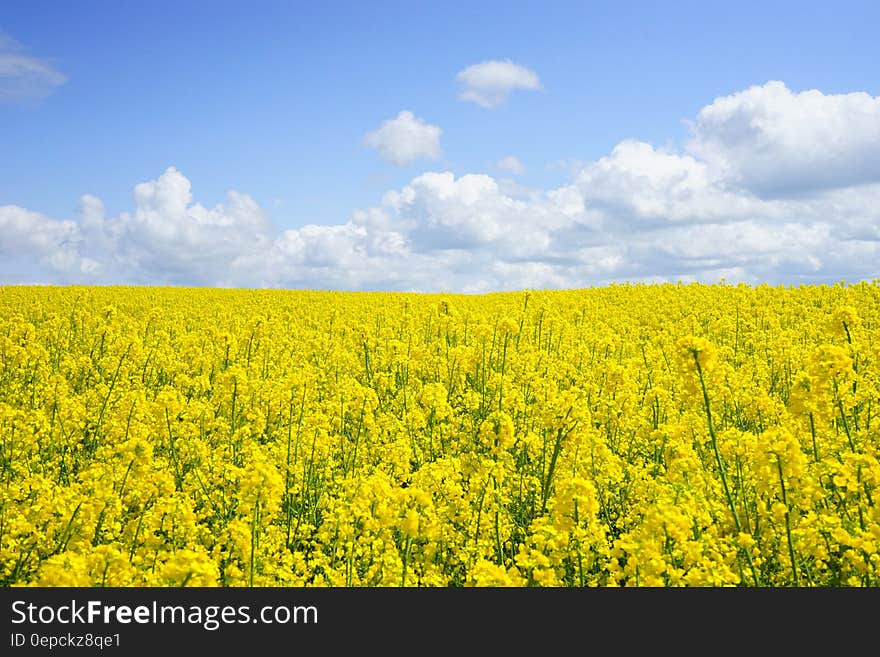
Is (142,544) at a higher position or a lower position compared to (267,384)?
lower

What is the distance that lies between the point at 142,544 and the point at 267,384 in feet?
13.5

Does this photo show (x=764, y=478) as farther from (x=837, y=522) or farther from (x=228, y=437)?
(x=228, y=437)

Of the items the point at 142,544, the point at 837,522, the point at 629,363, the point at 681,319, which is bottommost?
the point at 142,544

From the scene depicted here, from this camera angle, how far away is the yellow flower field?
13.5ft

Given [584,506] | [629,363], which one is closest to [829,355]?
[584,506]

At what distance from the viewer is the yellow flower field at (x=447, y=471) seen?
4.12 metres

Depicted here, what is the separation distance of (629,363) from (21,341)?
11.1 m

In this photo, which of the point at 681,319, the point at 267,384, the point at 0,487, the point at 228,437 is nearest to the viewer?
the point at 0,487

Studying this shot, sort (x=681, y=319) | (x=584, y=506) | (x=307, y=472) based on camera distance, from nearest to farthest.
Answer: (x=584, y=506) → (x=307, y=472) → (x=681, y=319)

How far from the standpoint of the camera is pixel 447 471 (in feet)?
18.4

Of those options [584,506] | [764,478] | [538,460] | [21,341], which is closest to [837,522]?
[764,478]

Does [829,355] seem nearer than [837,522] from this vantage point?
No

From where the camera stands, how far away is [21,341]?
37.9 ft

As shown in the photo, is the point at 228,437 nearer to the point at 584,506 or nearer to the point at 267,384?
the point at 267,384
